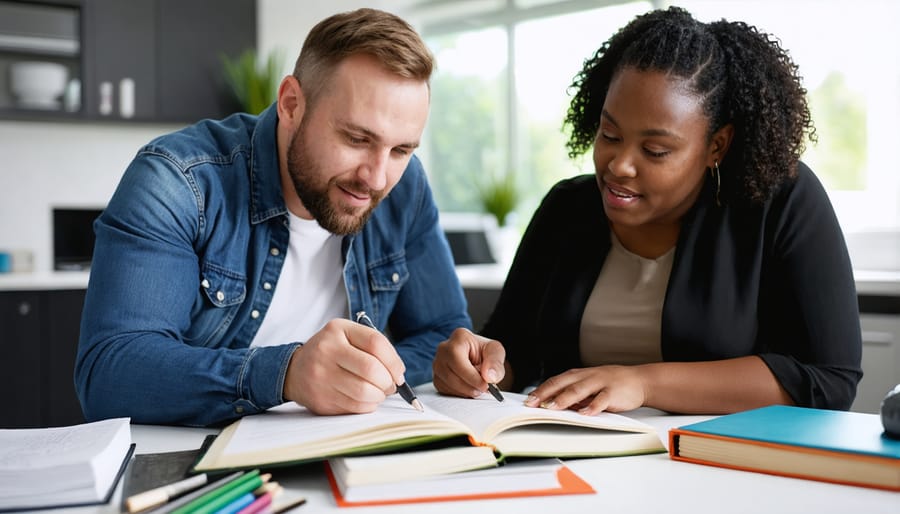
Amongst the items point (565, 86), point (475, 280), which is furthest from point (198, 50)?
point (475, 280)

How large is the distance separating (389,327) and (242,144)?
0.50m

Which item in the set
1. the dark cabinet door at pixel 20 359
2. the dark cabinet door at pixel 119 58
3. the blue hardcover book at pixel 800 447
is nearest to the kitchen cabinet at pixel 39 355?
the dark cabinet door at pixel 20 359

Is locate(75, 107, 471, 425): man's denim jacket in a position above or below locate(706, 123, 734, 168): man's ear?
below

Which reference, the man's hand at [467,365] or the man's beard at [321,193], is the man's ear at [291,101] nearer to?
the man's beard at [321,193]

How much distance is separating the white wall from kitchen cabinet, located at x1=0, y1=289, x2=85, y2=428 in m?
0.83

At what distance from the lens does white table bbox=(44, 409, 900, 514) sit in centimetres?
79

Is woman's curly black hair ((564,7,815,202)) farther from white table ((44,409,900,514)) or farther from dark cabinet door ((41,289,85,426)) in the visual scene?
dark cabinet door ((41,289,85,426))

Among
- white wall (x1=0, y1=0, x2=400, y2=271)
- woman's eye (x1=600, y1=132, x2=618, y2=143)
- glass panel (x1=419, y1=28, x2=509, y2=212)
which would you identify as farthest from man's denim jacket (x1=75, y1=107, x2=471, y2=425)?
glass panel (x1=419, y1=28, x2=509, y2=212)

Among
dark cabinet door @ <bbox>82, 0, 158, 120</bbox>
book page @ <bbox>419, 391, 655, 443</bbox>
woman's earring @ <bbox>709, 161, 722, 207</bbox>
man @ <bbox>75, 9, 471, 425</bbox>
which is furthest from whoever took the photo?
dark cabinet door @ <bbox>82, 0, 158, 120</bbox>

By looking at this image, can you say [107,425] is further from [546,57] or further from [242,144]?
[546,57]

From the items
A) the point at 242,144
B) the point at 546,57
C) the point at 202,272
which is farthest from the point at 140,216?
the point at 546,57

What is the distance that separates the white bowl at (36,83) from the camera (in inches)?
159

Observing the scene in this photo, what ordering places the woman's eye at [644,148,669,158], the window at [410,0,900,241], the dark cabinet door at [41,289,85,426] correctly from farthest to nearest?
the dark cabinet door at [41,289,85,426]
the window at [410,0,900,241]
the woman's eye at [644,148,669,158]

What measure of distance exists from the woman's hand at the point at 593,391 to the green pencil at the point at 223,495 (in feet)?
1.48
